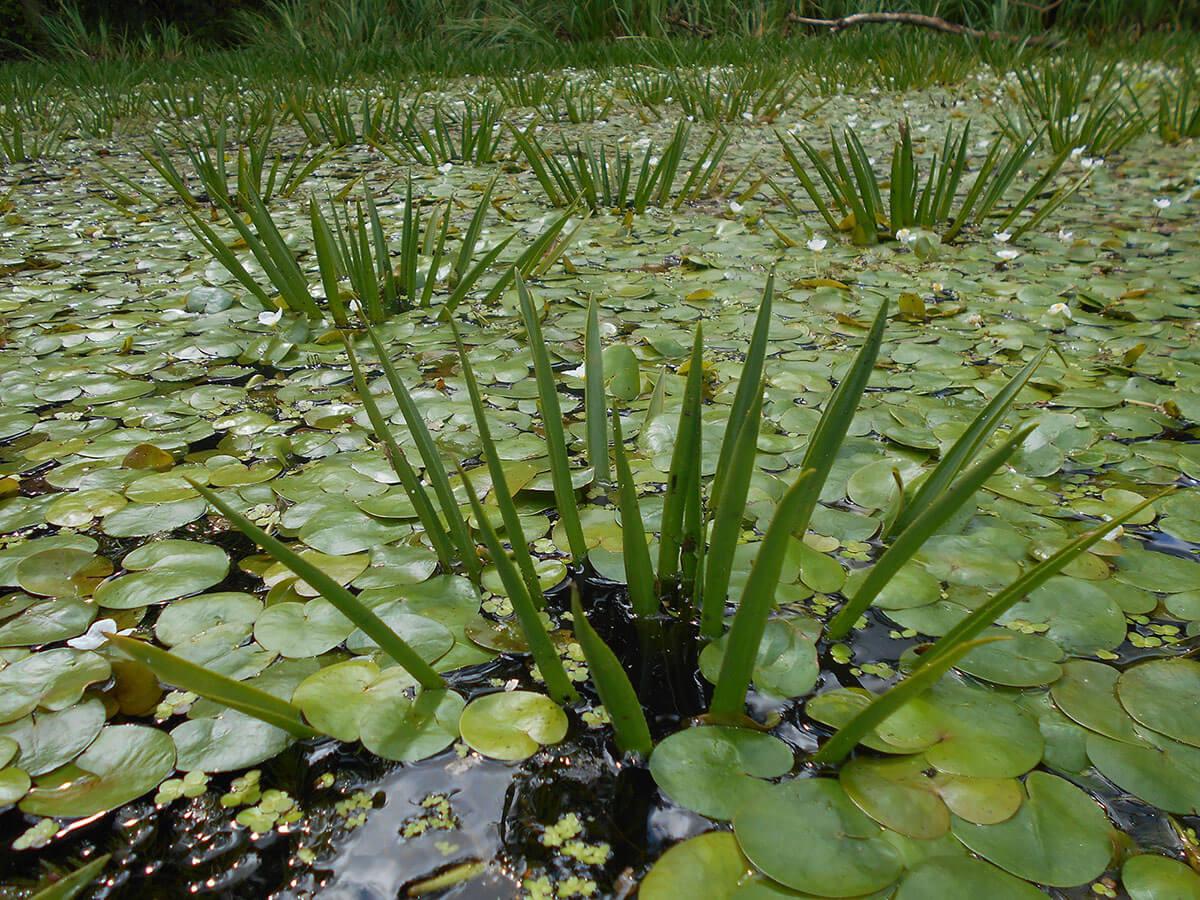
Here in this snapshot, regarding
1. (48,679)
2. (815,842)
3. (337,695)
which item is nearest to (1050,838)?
(815,842)

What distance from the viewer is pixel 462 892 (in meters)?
0.50

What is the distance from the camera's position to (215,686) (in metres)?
0.51

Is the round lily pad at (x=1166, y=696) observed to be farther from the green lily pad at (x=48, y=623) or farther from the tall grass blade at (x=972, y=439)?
the green lily pad at (x=48, y=623)

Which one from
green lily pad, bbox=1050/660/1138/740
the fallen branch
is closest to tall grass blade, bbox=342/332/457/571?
green lily pad, bbox=1050/660/1138/740

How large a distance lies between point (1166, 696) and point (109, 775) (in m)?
0.84

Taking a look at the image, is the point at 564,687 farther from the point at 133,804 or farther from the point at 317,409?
the point at 317,409

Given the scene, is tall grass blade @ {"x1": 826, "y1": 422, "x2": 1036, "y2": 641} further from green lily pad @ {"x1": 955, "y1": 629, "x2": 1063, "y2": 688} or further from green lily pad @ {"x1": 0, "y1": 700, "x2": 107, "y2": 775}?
green lily pad @ {"x1": 0, "y1": 700, "x2": 107, "y2": 775}

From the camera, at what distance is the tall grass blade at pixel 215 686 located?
46 centimetres

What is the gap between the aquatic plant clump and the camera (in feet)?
1.71

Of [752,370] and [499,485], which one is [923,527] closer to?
[752,370]

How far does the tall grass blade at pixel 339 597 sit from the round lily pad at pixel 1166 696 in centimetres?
57

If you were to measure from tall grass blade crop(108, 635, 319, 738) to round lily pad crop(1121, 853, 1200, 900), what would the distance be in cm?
58

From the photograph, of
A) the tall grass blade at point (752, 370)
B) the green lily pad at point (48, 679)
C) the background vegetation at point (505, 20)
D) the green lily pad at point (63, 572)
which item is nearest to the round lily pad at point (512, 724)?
the tall grass blade at point (752, 370)

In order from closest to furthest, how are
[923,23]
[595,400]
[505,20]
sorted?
[595,400] < [923,23] < [505,20]
